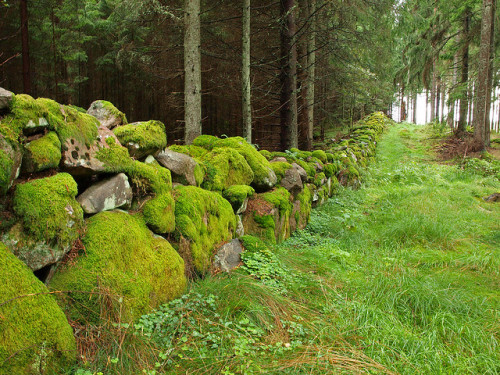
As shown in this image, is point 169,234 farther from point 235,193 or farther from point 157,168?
point 235,193

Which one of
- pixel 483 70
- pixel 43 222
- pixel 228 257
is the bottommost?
pixel 228 257

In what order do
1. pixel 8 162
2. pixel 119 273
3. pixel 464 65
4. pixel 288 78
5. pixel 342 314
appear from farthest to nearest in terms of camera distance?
1. pixel 464 65
2. pixel 288 78
3. pixel 342 314
4. pixel 119 273
5. pixel 8 162

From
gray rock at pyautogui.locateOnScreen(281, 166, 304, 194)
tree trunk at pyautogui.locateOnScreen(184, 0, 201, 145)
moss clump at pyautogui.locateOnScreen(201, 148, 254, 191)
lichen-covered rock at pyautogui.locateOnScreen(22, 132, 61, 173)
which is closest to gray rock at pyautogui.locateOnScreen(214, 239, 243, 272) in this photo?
moss clump at pyautogui.locateOnScreen(201, 148, 254, 191)

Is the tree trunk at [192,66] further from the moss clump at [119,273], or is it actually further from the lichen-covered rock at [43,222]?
the lichen-covered rock at [43,222]

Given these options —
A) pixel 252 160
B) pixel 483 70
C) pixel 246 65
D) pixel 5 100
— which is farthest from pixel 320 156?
pixel 483 70

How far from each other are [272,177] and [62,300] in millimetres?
3569

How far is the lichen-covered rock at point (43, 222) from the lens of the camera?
1.83 m

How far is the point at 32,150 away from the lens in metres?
2.04

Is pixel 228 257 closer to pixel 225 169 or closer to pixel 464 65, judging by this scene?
pixel 225 169

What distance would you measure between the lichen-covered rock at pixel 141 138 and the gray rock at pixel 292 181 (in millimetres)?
2630

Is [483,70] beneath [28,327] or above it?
above

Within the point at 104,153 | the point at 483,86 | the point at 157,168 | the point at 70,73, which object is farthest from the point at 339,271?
the point at 70,73

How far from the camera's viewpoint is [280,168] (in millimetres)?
5543

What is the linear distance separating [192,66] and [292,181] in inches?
124
